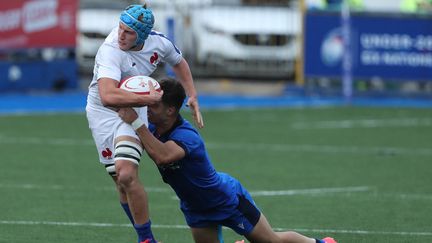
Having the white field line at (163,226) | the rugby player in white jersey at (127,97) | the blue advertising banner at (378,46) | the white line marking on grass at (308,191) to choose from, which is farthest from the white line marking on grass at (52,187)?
the blue advertising banner at (378,46)

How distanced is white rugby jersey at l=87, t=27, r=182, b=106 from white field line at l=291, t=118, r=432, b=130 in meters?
10.1

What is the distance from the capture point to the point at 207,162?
8.20 metres

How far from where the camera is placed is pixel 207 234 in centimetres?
834

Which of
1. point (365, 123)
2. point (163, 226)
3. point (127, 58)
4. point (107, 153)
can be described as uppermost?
point (127, 58)

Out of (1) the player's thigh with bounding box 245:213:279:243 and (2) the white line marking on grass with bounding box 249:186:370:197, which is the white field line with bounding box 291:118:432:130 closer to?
(2) the white line marking on grass with bounding box 249:186:370:197

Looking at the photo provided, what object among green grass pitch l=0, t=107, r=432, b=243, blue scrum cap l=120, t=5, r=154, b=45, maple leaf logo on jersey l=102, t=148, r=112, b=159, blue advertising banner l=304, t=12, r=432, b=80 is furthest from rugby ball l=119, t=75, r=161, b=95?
blue advertising banner l=304, t=12, r=432, b=80

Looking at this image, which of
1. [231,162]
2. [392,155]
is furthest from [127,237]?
[392,155]

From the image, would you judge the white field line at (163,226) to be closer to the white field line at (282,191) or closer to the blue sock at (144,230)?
the blue sock at (144,230)

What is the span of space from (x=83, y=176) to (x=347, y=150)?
179 inches

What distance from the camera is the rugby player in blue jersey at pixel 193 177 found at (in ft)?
26.2

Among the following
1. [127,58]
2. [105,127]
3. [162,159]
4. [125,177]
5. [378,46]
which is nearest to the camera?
[162,159]

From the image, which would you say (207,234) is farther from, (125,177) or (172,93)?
(172,93)

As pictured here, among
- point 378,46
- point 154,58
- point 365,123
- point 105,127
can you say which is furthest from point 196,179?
point 378,46

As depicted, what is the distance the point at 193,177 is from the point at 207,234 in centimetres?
47
